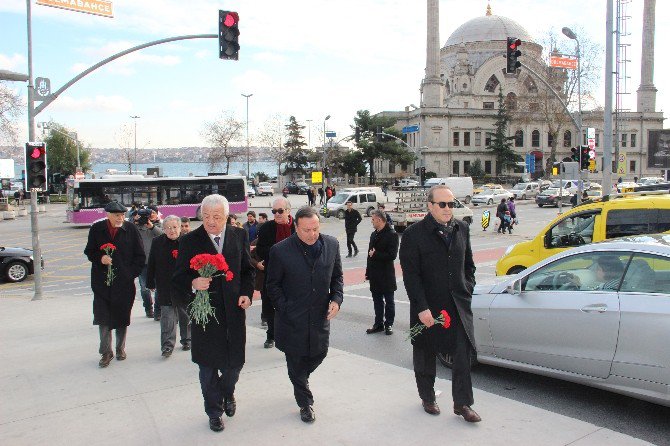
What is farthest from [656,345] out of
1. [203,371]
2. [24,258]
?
[24,258]

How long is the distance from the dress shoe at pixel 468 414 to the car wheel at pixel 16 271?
14.7 meters

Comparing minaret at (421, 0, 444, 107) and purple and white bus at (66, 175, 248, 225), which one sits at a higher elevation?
minaret at (421, 0, 444, 107)

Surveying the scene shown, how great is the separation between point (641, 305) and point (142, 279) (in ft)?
26.5

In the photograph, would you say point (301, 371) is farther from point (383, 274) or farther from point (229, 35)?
point (229, 35)

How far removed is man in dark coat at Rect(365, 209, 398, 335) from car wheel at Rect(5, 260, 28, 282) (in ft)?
38.5

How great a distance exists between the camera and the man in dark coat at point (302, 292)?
15.3ft

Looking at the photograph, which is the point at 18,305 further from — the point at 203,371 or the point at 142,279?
the point at 203,371

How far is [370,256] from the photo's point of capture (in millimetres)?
8586

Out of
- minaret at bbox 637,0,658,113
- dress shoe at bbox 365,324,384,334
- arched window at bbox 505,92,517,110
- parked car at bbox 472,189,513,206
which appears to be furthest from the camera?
arched window at bbox 505,92,517,110

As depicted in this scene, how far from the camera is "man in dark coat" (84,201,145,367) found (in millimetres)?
6637

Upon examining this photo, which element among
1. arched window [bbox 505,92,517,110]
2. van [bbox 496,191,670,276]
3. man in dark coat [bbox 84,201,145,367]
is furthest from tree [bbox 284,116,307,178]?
man in dark coat [bbox 84,201,145,367]

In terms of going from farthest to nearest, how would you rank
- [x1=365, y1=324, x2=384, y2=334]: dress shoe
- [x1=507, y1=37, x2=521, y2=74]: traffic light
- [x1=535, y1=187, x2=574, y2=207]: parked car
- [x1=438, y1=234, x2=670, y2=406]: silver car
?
1. [x1=535, y1=187, x2=574, y2=207]: parked car
2. [x1=507, y1=37, x2=521, y2=74]: traffic light
3. [x1=365, y1=324, x2=384, y2=334]: dress shoe
4. [x1=438, y1=234, x2=670, y2=406]: silver car

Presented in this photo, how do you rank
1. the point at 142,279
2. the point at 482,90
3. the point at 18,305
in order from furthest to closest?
the point at 482,90, the point at 18,305, the point at 142,279

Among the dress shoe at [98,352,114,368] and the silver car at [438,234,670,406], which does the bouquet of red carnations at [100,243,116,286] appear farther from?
the silver car at [438,234,670,406]
